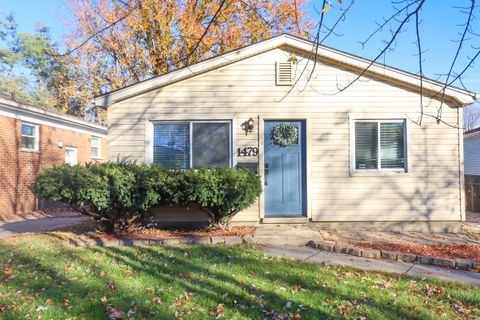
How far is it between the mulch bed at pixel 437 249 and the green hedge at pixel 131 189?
8.22ft

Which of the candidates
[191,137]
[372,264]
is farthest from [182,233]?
[372,264]

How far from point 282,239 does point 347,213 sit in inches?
86.2

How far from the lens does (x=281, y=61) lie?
8.52m

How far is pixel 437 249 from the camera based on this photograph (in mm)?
6418

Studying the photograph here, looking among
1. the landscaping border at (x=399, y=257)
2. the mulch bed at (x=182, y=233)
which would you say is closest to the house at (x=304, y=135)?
the mulch bed at (x=182, y=233)

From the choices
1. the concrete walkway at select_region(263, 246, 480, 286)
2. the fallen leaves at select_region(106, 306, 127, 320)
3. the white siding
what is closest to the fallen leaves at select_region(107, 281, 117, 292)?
the fallen leaves at select_region(106, 306, 127, 320)

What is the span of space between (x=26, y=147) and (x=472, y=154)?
69.8ft

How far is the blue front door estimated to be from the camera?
8492mm

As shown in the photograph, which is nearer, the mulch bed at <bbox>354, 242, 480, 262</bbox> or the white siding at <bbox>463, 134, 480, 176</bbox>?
the mulch bed at <bbox>354, 242, 480, 262</bbox>

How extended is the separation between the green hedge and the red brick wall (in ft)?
18.9

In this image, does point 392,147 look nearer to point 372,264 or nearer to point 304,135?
point 304,135

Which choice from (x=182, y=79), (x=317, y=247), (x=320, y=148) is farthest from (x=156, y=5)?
(x=317, y=247)

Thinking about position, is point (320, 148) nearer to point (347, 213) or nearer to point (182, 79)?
point (347, 213)

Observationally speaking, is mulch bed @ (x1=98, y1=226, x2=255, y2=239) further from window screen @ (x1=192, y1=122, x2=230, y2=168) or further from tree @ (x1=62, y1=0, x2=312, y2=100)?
tree @ (x1=62, y1=0, x2=312, y2=100)
